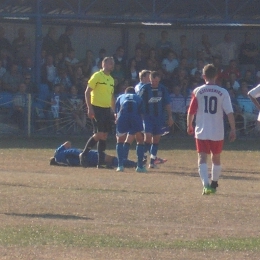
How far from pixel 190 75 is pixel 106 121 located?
32.0ft

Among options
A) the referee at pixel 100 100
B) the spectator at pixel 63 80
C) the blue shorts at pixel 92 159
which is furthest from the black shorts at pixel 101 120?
the spectator at pixel 63 80

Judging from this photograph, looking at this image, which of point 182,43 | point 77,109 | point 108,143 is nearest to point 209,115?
point 108,143

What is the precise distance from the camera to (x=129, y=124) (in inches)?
615

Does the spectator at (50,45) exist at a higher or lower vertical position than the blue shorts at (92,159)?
higher

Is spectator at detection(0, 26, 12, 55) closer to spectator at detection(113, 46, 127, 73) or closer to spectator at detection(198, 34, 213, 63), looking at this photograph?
spectator at detection(113, 46, 127, 73)

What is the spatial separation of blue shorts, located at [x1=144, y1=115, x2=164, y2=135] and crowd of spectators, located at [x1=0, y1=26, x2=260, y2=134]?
6821 millimetres

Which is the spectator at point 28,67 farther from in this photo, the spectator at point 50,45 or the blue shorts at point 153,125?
the blue shorts at point 153,125

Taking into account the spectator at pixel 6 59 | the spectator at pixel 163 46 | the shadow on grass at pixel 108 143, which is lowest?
the shadow on grass at pixel 108 143

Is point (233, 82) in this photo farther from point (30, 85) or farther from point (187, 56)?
point (30, 85)

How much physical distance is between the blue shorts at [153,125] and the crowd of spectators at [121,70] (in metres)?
6.82

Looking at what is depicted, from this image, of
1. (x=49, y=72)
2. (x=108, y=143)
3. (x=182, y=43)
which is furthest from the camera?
(x=182, y=43)

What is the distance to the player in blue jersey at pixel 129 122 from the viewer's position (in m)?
15.5

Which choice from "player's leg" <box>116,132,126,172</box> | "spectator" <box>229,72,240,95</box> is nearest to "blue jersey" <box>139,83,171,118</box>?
"player's leg" <box>116,132,126,172</box>

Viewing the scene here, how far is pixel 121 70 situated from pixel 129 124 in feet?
31.9
